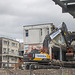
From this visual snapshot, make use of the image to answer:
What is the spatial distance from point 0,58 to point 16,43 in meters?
13.4

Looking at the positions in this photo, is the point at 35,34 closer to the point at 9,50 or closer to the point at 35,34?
the point at 35,34

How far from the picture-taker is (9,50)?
73.8 meters

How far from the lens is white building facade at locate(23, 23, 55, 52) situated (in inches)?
2032

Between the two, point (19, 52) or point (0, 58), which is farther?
point (19, 52)

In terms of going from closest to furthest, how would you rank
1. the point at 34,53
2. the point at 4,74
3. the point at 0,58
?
the point at 4,74, the point at 34,53, the point at 0,58

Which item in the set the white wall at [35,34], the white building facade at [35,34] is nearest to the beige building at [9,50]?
the white building facade at [35,34]

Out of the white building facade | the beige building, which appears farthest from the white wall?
the beige building

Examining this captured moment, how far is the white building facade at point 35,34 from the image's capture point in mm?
51625

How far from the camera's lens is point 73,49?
112ft

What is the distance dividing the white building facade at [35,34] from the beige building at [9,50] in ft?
47.7

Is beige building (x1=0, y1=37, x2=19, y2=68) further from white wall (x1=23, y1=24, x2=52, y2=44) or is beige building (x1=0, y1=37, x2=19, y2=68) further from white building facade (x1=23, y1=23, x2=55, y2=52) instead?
white wall (x1=23, y1=24, x2=52, y2=44)

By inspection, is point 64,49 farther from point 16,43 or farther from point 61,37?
point 16,43

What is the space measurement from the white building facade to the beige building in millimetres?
14546

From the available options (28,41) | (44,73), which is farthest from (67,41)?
(44,73)
